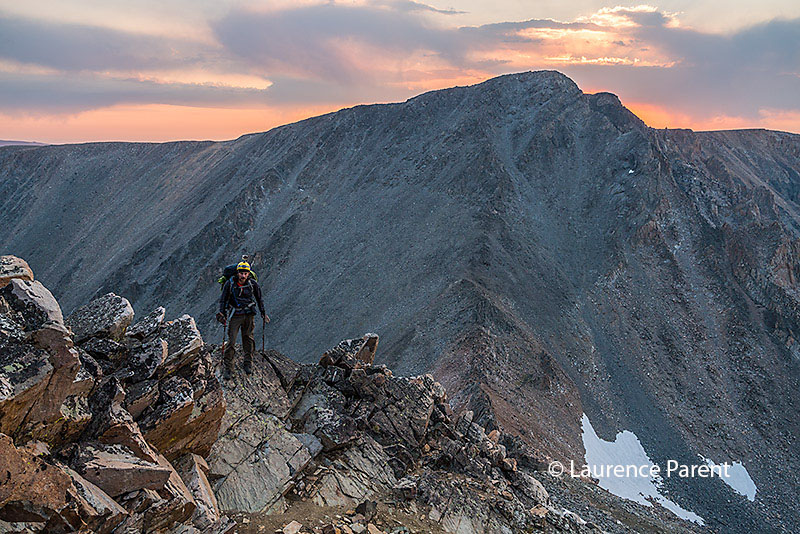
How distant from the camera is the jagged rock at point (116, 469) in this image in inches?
345

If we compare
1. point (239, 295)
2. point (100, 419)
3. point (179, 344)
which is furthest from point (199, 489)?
point (239, 295)

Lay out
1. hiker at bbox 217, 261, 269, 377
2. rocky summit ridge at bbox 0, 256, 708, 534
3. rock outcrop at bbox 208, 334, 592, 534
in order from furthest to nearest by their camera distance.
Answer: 1. hiker at bbox 217, 261, 269, 377
2. rock outcrop at bbox 208, 334, 592, 534
3. rocky summit ridge at bbox 0, 256, 708, 534

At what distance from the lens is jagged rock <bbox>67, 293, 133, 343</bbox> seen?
36.5 feet

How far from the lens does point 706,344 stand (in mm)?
55469

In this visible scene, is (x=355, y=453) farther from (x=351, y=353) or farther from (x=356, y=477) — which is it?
(x=351, y=353)

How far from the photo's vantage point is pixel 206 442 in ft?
38.1

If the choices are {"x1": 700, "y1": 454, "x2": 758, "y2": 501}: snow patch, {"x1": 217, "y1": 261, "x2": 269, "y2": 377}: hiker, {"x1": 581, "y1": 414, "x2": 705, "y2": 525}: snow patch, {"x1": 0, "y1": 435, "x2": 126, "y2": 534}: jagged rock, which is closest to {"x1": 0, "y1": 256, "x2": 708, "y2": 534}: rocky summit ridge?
{"x1": 0, "y1": 435, "x2": 126, "y2": 534}: jagged rock

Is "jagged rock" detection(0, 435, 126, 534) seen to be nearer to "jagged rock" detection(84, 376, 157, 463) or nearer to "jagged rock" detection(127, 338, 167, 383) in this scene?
"jagged rock" detection(84, 376, 157, 463)

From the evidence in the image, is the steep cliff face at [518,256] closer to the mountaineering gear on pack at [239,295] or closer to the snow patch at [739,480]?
the snow patch at [739,480]

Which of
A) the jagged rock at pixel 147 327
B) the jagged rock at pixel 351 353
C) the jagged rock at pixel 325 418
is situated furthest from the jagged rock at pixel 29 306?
the jagged rock at pixel 351 353

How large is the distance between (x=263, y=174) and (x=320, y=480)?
82899mm

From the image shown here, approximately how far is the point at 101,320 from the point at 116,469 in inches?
146

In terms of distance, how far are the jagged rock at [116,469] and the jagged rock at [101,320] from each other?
9.21 ft

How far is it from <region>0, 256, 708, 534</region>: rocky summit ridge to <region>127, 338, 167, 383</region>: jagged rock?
3cm
